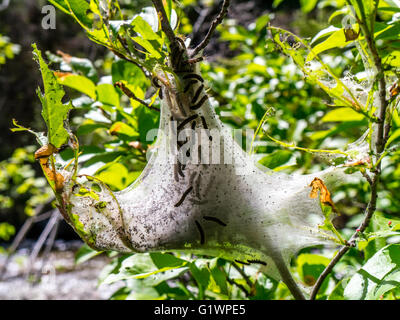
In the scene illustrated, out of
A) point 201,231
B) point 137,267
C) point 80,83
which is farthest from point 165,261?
point 80,83

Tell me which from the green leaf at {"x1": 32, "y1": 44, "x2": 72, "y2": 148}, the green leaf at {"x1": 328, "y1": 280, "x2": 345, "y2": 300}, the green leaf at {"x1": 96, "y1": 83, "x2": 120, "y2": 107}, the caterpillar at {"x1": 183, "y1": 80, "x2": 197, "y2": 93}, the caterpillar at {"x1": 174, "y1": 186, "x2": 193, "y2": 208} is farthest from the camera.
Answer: the green leaf at {"x1": 96, "y1": 83, "x2": 120, "y2": 107}

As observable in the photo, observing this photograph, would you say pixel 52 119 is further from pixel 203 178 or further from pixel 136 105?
pixel 136 105

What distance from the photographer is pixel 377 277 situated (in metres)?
0.76

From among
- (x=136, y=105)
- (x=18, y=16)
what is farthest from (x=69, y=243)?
(x=136, y=105)

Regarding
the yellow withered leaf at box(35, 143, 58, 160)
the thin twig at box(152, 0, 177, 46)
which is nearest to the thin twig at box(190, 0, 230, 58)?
the thin twig at box(152, 0, 177, 46)

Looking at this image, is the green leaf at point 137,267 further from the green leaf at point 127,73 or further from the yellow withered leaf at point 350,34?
the yellow withered leaf at point 350,34

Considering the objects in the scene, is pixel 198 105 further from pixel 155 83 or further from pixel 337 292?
pixel 337 292

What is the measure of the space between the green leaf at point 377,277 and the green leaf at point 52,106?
64cm

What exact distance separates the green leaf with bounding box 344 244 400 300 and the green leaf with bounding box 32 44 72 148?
2.10 ft

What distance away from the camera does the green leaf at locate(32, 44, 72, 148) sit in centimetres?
59

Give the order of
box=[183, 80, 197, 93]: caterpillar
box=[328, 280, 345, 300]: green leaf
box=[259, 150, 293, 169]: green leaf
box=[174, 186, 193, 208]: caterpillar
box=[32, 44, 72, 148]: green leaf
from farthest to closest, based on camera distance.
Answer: box=[259, 150, 293, 169]: green leaf < box=[328, 280, 345, 300]: green leaf < box=[174, 186, 193, 208]: caterpillar < box=[183, 80, 197, 93]: caterpillar < box=[32, 44, 72, 148]: green leaf

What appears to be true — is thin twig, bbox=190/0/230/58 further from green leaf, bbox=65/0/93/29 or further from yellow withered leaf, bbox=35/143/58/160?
yellow withered leaf, bbox=35/143/58/160

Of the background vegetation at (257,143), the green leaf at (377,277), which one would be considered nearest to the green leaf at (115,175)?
the background vegetation at (257,143)

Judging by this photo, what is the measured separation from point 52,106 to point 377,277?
0.69 metres
